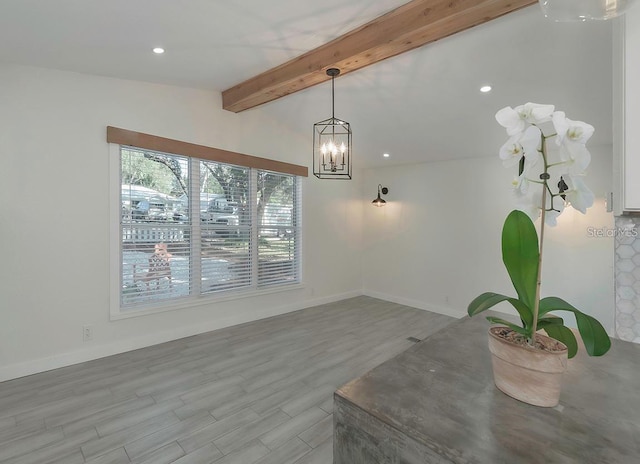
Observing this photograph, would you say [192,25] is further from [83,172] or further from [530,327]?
[530,327]

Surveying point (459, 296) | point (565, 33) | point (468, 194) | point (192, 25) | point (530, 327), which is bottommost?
point (459, 296)

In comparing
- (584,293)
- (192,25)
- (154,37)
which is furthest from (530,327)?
(584,293)

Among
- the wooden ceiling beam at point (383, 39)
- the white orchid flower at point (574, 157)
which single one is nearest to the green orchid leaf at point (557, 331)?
the white orchid flower at point (574, 157)

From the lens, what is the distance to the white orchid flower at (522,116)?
2.68 ft

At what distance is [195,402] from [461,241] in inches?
166

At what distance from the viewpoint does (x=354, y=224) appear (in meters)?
5.98

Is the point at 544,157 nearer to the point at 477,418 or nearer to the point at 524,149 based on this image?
the point at 524,149

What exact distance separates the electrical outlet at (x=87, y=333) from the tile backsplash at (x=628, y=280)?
4178 millimetres

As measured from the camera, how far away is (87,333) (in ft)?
10.1

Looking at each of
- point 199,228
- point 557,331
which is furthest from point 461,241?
point 557,331

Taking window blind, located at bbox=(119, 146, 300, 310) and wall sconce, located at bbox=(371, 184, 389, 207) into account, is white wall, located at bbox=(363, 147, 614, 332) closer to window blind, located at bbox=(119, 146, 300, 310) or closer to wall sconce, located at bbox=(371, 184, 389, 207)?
wall sconce, located at bbox=(371, 184, 389, 207)

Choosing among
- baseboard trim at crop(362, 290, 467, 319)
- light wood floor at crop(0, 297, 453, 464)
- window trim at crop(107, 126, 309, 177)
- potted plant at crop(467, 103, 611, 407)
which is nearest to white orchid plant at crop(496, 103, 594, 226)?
potted plant at crop(467, 103, 611, 407)

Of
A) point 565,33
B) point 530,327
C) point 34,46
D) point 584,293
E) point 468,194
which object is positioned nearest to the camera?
point 530,327

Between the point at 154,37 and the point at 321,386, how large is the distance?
3215 mm
